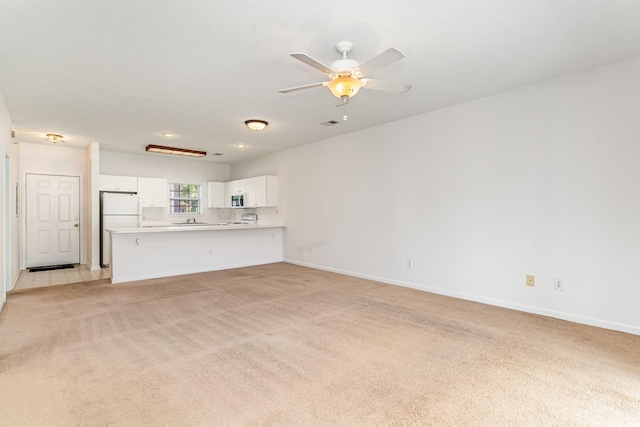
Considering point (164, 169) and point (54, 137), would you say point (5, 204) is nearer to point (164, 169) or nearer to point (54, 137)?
point (54, 137)

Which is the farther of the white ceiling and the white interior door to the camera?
the white interior door

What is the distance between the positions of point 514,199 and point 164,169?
7.44m

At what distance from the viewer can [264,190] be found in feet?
23.8

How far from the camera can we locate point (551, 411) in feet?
6.02

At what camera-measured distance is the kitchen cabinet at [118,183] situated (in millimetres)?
6699

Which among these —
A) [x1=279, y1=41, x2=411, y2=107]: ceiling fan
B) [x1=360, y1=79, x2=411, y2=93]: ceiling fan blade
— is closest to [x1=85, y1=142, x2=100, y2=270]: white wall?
[x1=279, y1=41, x2=411, y2=107]: ceiling fan

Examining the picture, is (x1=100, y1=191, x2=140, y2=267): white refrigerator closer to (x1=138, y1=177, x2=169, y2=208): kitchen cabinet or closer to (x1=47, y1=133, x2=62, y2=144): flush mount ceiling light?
(x1=138, y1=177, x2=169, y2=208): kitchen cabinet

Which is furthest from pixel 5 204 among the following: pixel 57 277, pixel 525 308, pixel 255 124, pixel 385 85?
pixel 525 308

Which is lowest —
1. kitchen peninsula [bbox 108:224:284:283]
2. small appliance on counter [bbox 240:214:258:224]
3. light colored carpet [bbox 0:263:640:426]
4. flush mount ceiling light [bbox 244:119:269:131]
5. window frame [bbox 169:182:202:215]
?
light colored carpet [bbox 0:263:640:426]

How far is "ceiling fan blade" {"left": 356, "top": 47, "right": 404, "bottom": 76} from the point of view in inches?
84.8

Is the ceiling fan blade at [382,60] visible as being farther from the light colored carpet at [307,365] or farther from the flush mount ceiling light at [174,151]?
the flush mount ceiling light at [174,151]

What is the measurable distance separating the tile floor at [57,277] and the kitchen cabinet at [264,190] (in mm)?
3299

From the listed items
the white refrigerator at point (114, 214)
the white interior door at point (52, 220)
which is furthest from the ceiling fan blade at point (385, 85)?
the white interior door at point (52, 220)

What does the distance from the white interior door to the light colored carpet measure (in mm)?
3177
